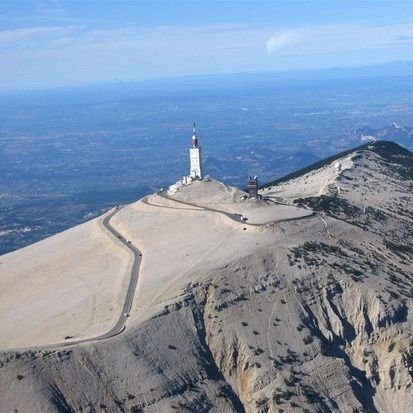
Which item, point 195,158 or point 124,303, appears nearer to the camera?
point 124,303

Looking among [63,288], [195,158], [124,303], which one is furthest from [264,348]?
[195,158]

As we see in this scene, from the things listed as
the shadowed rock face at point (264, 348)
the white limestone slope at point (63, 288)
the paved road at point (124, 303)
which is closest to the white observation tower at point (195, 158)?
the white limestone slope at point (63, 288)

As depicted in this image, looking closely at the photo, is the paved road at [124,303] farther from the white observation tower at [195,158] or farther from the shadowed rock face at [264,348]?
the white observation tower at [195,158]

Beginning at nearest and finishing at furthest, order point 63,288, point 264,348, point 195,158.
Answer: point 264,348
point 63,288
point 195,158

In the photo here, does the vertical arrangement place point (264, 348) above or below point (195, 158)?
below

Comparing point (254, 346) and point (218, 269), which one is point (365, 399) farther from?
point (218, 269)

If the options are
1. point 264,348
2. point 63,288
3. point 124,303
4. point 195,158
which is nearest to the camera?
point 264,348

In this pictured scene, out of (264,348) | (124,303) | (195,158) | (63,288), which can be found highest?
(195,158)

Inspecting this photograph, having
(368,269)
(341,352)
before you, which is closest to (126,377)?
(341,352)

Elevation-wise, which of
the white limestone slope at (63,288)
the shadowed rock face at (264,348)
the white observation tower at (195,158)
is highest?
the white observation tower at (195,158)

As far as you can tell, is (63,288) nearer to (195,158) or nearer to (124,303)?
(124,303)
